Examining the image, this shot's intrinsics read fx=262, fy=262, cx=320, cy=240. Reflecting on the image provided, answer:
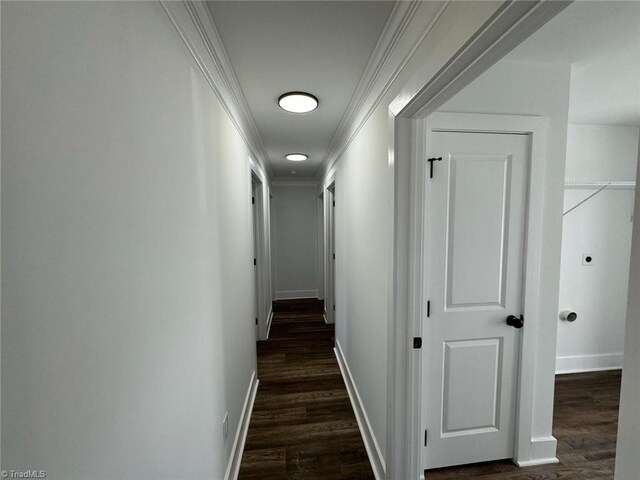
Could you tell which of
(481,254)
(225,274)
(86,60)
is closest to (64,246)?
(86,60)

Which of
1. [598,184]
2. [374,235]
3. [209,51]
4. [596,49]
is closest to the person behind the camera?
[209,51]

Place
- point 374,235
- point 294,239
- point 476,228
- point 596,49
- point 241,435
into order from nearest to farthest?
1. point 596,49
2. point 476,228
3. point 374,235
4. point 241,435
5. point 294,239

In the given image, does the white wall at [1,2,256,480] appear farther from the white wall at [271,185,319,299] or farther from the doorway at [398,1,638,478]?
the white wall at [271,185,319,299]

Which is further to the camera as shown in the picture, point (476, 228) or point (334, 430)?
point (334, 430)

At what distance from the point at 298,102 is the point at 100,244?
5.43ft

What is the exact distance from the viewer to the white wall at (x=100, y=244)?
0.41 meters

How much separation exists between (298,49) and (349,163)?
118 cm

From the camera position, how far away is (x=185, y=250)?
3.30 feet

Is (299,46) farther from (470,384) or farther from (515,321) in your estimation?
(470,384)

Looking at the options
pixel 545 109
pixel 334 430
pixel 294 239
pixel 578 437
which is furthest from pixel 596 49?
pixel 294 239

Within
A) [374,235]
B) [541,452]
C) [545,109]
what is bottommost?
[541,452]

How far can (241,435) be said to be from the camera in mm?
1846

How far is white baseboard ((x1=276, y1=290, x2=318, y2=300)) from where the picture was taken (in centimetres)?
531

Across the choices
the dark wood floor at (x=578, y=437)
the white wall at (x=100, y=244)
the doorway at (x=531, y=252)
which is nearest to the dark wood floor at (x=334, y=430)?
the dark wood floor at (x=578, y=437)
